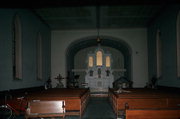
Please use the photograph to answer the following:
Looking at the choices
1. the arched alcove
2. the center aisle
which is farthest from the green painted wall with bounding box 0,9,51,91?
the center aisle

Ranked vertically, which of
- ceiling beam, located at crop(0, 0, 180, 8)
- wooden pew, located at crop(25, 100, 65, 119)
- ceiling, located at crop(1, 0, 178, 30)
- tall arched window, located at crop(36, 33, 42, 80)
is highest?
ceiling, located at crop(1, 0, 178, 30)

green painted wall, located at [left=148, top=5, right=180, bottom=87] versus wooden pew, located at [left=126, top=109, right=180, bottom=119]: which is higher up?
green painted wall, located at [left=148, top=5, right=180, bottom=87]

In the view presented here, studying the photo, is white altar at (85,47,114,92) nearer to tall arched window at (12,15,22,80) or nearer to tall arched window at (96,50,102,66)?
tall arched window at (96,50,102,66)

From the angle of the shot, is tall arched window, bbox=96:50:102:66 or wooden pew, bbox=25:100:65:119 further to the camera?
tall arched window, bbox=96:50:102:66

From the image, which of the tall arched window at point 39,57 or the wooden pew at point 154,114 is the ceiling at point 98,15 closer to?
the tall arched window at point 39,57

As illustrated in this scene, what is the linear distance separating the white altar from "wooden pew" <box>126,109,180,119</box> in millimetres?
17858

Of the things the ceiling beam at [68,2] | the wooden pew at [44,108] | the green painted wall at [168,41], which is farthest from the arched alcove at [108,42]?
the wooden pew at [44,108]

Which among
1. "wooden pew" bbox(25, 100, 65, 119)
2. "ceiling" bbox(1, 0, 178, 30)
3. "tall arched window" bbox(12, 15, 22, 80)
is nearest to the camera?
"wooden pew" bbox(25, 100, 65, 119)

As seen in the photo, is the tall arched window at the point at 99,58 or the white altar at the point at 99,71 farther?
the tall arched window at the point at 99,58

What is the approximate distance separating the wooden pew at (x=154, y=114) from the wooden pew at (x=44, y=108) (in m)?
1.92

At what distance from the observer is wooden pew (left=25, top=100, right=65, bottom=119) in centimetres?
584

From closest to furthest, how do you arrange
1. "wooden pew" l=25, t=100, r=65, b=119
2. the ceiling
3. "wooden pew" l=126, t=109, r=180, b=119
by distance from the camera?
"wooden pew" l=126, t=109, r=180, b=119
"wooden pew" l=25, t=100, r=65, b=119
the ceiling

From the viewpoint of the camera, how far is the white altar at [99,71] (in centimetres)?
2327

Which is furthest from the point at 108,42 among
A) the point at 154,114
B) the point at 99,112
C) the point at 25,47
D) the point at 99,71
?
the point at 154,114
